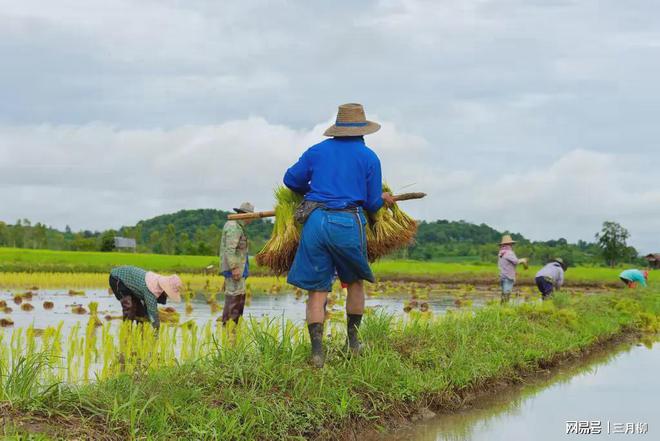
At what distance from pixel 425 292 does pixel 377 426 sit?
60.5ft

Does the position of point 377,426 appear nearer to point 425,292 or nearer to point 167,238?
point 425,292

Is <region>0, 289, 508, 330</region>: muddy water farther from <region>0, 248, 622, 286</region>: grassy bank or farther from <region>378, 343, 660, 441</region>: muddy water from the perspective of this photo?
<region>0, 248, 622, 286</region>: grassy bank

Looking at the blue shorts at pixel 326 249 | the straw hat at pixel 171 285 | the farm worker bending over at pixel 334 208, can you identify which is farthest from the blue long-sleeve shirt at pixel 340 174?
the straw hat at pixel 171 285

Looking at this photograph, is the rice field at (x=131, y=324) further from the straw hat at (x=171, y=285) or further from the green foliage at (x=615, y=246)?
the green foliage at (x=615, y=246)

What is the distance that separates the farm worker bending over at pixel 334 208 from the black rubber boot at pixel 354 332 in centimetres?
5

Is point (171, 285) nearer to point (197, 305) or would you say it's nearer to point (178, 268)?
point (197, 305)

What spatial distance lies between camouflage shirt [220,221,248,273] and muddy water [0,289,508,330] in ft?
9.50

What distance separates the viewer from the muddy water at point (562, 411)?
214 inches

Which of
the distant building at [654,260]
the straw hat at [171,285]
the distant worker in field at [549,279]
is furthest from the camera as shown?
the distant building at [654,260]

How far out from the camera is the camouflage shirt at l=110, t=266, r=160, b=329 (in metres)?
7.61

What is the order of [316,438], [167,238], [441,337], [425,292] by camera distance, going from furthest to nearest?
[167,238] → [425,292] → [441,337] → [316,438]

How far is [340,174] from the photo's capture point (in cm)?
555

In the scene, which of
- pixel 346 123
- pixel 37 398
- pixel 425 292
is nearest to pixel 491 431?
pixel 346 123

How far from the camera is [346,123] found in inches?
226
